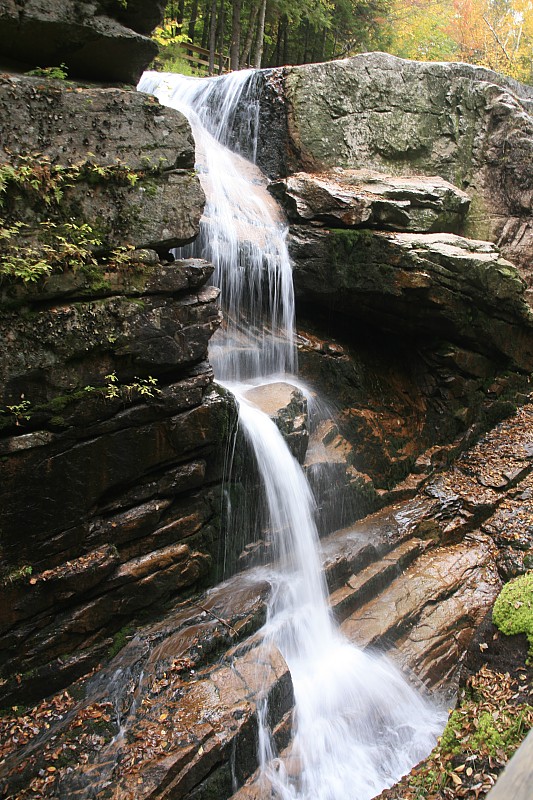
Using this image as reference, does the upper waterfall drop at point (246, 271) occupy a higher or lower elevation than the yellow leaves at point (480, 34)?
lower

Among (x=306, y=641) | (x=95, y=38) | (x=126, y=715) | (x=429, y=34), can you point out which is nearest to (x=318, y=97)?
(x=95, y=38)

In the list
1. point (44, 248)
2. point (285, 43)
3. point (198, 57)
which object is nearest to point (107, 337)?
point (44, 248)

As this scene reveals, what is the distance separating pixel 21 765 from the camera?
171 inches

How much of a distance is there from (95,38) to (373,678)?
7.59 metres

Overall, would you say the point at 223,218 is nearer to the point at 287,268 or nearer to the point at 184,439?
the point at 287,268

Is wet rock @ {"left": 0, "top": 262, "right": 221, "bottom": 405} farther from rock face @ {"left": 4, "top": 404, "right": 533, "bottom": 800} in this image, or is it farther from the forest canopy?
the forest canopy

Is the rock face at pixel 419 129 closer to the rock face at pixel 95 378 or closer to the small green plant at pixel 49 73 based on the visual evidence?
the rock face at pixel 95 378

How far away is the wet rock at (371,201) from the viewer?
344 inches

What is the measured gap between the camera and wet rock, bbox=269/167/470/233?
344 inches

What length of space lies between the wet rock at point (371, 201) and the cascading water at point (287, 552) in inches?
22.1

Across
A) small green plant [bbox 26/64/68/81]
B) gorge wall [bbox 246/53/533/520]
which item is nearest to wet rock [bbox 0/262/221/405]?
small green plant [bbox 26/64/68/81]

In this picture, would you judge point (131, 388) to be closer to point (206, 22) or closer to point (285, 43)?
point (285, 43)

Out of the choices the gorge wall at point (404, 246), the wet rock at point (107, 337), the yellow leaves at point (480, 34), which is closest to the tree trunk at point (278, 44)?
the yellow leaves at point (480, 34)

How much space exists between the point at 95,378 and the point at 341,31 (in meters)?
21.5
